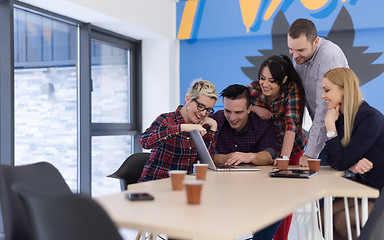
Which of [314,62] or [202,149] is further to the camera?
[314,62]

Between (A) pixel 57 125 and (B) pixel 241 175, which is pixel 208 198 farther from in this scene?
(A) pixel 57 125

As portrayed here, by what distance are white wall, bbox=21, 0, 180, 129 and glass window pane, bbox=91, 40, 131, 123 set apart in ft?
0.79

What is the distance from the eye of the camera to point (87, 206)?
1045 mm

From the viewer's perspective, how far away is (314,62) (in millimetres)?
3154

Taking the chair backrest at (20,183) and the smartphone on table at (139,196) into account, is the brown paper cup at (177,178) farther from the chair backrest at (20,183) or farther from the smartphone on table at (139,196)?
the chair backrest at (20,183)

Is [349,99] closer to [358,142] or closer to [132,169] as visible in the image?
[358,142]

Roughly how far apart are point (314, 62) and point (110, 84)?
2.84m

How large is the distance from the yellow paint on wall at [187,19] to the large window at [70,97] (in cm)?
62

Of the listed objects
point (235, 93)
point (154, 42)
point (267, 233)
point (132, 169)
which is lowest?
point (267, 233)

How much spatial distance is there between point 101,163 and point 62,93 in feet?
3.41

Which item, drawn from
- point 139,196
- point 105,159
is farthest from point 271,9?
point 139,196

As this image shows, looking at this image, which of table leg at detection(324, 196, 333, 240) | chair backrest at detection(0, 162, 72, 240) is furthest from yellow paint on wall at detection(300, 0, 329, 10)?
chair backrest at detection(0, 162, 72, 240)

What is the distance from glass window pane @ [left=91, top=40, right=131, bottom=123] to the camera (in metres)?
5.02

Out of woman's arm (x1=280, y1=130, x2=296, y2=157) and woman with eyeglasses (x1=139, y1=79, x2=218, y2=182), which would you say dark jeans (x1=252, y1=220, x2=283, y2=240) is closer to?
woman's arm (x1=280, y1=130, x2=296, y2=157)
